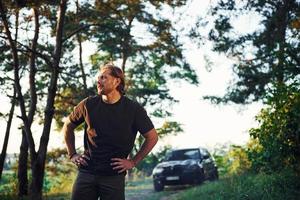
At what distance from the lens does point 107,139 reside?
3.91 metres

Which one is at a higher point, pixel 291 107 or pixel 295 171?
pixel 291 107

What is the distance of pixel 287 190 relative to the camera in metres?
8.32

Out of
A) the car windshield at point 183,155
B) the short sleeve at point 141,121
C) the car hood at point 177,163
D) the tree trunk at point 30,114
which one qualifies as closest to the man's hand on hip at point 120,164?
the short sleeve at point 141,121

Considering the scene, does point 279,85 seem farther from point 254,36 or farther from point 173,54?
point 254,36

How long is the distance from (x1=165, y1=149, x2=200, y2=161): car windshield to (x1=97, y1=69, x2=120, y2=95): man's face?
1526 cm

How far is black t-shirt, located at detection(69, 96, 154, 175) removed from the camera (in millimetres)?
3900

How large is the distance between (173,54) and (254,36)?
4.59 m

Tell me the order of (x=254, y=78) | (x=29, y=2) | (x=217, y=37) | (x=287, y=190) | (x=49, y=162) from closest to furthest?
(x=287, y=190), (x=29, y=2), (x=217, y=37), (x=254, y=78), (x=49, y=162)

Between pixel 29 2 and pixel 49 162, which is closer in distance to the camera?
pixel 29 2

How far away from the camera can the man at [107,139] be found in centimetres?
390

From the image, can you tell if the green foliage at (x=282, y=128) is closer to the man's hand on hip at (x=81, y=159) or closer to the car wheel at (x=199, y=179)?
the man's hand on hip at (x=81, y=159)

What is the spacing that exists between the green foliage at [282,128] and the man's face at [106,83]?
19.1 ft

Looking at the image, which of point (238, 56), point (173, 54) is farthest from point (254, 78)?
point (173, 54)

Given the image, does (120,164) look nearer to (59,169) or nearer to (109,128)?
(109,128)
